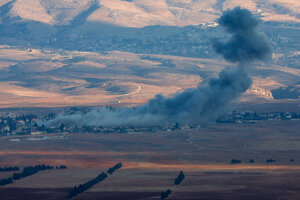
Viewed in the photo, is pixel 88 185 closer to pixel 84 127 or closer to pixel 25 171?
pixel 25 171

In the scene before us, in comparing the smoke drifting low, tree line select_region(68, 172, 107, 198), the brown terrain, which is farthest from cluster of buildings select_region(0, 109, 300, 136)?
tree line select_region(68, 172, 107, 198)

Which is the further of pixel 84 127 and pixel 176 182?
pixel 84 127

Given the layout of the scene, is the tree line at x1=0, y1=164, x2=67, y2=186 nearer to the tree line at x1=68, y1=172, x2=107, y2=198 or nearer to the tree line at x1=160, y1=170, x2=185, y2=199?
the tree line at x1=68, y1=172, x2=107, y2=198

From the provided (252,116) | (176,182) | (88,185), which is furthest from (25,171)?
(252,116)

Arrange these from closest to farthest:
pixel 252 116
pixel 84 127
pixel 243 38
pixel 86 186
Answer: pixel 86 186
pixel 243 38
pixel 84 127
pixel 252 116

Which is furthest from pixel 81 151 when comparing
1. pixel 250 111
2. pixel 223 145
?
pixel 250 111

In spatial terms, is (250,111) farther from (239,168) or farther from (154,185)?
(154,185)
